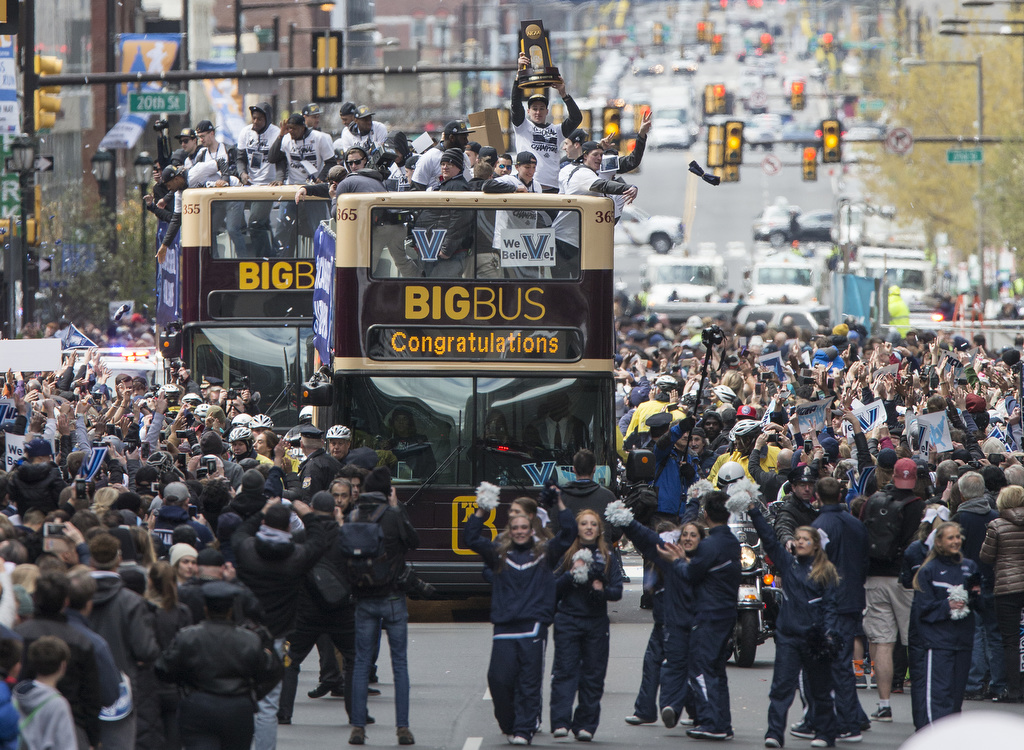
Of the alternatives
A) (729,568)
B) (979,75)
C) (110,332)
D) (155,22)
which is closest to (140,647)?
(729,568)

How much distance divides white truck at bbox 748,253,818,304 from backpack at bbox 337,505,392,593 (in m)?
40.0

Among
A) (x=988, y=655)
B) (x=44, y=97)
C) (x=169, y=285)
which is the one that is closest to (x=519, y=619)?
(x=988, y=655)

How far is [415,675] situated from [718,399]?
605cm

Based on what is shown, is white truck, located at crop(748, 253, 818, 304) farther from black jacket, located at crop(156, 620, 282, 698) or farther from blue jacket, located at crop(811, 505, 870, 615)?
black jacket, located at crop(156, 620, 282, 698)

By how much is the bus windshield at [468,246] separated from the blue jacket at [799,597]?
4.12 meters

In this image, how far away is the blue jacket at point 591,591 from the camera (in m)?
10.1

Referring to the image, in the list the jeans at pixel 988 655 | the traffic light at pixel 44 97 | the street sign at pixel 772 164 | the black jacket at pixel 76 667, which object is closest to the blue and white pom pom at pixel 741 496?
the jeans at pixel 988 655

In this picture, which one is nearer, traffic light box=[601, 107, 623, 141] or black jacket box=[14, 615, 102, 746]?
black jacket box=[14, 615, 102, 746]

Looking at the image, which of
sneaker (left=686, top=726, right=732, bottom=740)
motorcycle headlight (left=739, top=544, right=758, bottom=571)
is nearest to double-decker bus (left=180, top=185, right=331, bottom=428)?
motorcycle headlight (left=739, top=544, right=758, bottom=571)

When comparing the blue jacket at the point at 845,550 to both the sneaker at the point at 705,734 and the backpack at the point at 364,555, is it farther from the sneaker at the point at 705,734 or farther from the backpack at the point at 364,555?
the backpack at the point at 364,555

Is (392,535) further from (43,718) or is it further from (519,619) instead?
(43,718)

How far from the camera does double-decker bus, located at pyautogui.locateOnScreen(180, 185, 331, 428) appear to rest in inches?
740

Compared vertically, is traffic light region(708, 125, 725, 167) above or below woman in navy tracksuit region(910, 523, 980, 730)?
above

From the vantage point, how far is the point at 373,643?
10.3 metres
